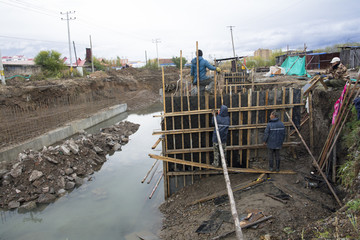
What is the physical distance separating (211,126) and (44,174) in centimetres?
750

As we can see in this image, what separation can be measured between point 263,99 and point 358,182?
328cm

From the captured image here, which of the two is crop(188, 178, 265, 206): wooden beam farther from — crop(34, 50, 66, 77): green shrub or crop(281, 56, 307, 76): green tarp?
crop(34, 50, 66, 77): green shrub

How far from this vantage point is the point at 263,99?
6.93 metres

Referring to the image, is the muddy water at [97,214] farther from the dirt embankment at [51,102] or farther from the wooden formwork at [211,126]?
the dirt embankment at [51,102]

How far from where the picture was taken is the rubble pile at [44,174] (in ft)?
29.7

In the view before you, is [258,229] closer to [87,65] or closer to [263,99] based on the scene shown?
[263,99]

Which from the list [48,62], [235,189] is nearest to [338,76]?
[235,189]

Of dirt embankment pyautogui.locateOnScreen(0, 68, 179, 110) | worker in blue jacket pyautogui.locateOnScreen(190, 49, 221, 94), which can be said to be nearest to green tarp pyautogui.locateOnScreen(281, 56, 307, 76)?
worker in blue jacket pyautogui.locateOnScreen(190, 49, 221, 94)

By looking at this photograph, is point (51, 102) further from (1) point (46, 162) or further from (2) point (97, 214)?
(2) point (97, 214)

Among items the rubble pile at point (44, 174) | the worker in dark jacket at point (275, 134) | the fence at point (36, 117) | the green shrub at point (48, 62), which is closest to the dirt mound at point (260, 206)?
the worker in dark jacket at point (275, 134)

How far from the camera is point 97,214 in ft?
27.2

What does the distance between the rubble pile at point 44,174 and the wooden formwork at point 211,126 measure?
212 inches

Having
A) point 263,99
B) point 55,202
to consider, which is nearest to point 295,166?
point 263,99

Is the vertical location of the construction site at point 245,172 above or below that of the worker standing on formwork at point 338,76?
below
